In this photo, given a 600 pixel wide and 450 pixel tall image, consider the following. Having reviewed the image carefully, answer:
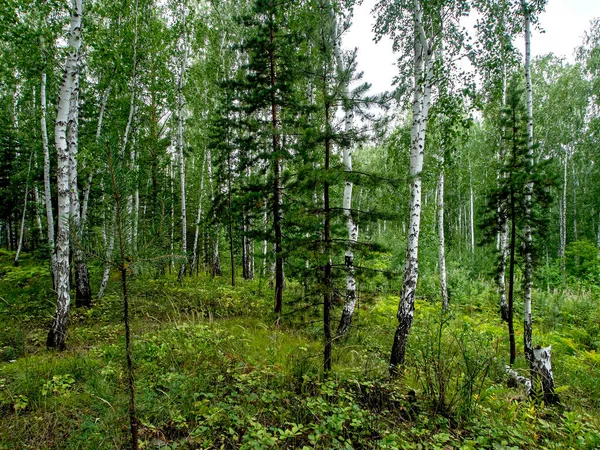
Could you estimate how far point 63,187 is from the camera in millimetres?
5453

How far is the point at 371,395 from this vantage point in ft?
12.8

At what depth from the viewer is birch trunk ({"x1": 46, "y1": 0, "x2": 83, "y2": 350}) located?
17.4ft

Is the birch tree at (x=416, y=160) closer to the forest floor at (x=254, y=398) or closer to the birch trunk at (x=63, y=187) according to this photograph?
the forest floor at (x=254, y=398)

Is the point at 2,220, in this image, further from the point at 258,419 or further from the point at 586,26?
the point at 586,26

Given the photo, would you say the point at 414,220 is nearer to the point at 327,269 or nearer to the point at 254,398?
the point at 327,269

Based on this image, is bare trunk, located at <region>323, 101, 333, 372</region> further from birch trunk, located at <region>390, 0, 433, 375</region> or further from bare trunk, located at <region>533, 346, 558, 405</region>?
bare trunk, located at <region>533, 346, 558, 405</region>

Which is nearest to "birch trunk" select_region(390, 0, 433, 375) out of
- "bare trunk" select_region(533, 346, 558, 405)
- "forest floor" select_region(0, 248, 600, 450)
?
"forest floor" select_region(0, 248, 600, 450)

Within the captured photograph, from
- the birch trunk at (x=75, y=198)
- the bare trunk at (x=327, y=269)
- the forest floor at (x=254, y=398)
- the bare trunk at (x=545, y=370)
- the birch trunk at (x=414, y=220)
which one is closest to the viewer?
the birch trunk at (x=75, y=198)

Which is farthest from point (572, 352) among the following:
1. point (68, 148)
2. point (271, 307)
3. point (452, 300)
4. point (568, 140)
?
point (568, 140)

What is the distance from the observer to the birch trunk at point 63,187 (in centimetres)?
532

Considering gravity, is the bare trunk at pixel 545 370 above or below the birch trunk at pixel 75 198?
below

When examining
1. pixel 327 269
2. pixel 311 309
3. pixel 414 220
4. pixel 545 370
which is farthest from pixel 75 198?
pixel 545 370

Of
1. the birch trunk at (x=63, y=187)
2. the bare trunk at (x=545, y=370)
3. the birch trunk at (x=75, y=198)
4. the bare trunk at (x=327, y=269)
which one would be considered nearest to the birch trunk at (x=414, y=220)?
the bare trunk at (x=327, y=269)

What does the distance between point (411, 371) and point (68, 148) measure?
790 centimetres
